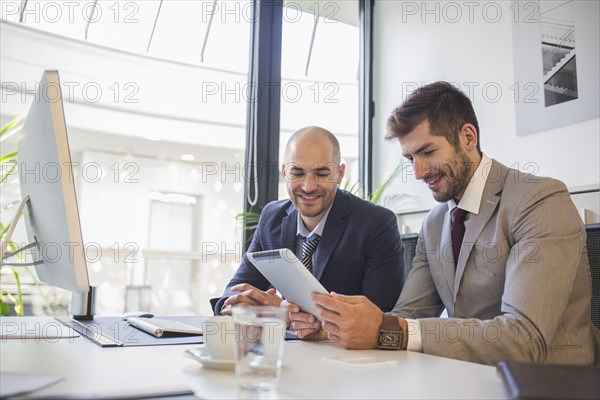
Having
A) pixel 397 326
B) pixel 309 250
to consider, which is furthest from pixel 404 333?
pixel 309 250

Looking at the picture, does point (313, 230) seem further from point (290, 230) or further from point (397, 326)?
point (397, 326)

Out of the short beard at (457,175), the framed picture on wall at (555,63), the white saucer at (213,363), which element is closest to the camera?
the white saucer at (213,363)

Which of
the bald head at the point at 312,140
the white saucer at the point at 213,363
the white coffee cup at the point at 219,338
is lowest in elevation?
the white saucer at the point at 213,363

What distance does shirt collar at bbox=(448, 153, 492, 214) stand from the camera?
1.57 meters

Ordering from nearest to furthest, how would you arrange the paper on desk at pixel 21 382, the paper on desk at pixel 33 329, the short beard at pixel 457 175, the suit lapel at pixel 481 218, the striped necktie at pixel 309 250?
the paper on desk at pixel 21 382, the paper on desk at pixel 33 329, the suit lapel at pixel 481 218, the short beard at pixel 457 175, the striped necktie at pixel 309 250

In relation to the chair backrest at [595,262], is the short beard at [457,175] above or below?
above

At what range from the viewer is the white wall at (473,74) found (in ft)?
8.50

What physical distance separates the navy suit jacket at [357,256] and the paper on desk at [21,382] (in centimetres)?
105

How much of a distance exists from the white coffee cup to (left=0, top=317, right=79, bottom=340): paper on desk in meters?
0.55

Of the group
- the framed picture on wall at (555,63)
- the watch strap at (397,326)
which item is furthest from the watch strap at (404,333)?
the framed picture on wall at (555,63)

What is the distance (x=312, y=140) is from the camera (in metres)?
2.17

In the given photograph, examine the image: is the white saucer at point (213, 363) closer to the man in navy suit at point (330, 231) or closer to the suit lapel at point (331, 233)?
the man in navy suit at point (330, 231)

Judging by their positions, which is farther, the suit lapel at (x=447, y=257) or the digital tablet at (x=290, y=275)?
the suit lapel at (x=447, y=257)

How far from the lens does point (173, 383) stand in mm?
830
